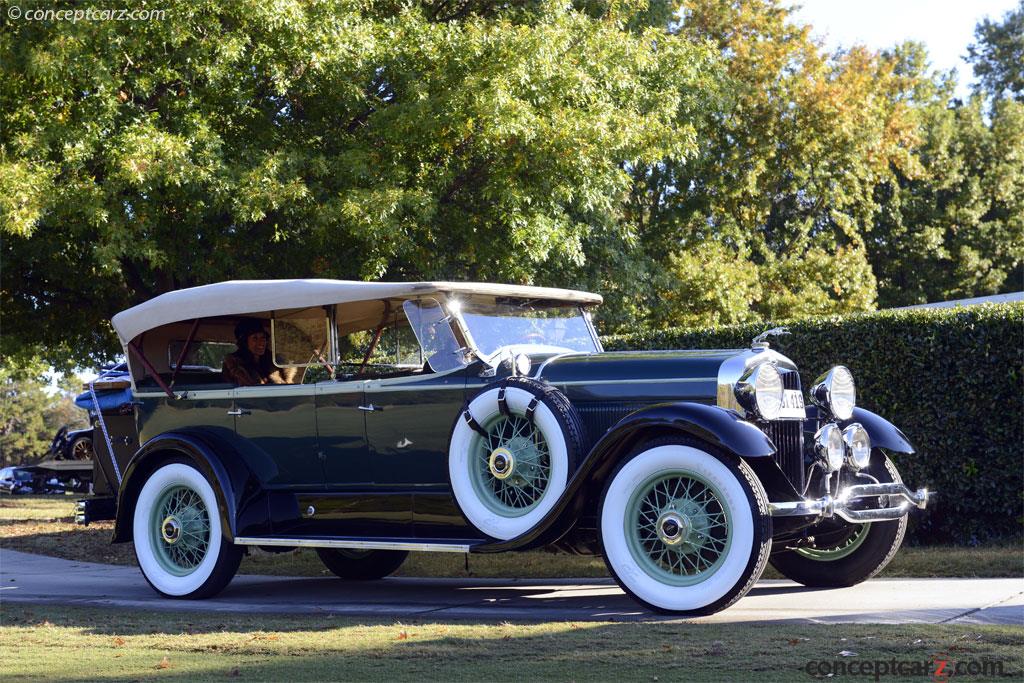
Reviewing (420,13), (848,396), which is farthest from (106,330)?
(848,396)

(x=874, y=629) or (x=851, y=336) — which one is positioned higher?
(x=851, y=336)

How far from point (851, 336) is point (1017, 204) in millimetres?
24029

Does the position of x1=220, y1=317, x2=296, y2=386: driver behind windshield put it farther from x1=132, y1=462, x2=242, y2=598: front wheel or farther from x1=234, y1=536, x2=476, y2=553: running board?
x1=234, y1=536, x2=476, y2=553: running board

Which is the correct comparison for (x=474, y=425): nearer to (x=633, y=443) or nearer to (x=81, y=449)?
(x=633, y=443)

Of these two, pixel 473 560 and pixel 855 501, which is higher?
pixel 855 501

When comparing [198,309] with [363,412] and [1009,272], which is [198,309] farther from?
[1009,272]

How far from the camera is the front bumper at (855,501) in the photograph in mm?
6395

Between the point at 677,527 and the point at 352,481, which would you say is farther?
the point at 352,481

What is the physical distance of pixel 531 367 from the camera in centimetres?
764

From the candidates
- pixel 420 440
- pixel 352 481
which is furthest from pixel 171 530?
pixel 420 440

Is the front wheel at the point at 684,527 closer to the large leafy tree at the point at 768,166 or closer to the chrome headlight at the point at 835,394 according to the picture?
the chrome headlight at the point at 835,394

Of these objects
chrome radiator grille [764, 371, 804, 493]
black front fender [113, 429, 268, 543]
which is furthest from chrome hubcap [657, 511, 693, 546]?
black front fender [113, 429, 268, 543]

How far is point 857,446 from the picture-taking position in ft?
23.8

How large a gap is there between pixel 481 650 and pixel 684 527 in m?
1.47
